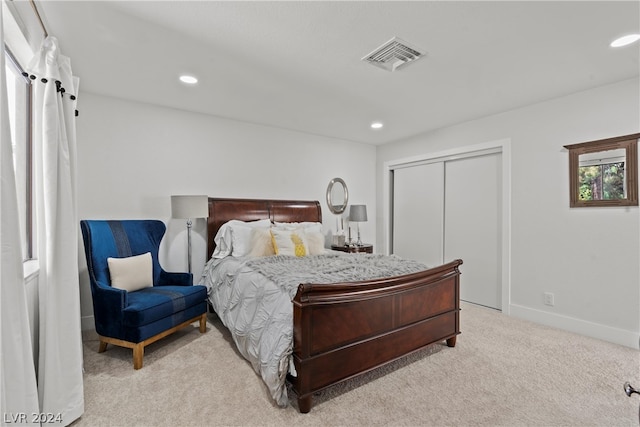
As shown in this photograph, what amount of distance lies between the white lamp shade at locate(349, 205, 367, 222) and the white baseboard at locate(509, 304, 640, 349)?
2.25 meters

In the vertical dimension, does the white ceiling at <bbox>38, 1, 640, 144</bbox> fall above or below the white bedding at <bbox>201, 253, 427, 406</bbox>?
above

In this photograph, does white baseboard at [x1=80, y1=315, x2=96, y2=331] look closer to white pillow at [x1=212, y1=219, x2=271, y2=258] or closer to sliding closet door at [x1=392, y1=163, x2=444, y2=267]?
white pillow at [x1=212, y1=219, x2=271, y2=258]

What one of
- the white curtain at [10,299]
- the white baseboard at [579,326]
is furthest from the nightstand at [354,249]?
the white curtain at [10,299]

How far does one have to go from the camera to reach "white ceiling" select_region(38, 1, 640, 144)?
1.86 metres

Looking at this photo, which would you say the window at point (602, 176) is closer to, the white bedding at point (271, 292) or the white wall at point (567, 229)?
the white wall at point (567, 229)

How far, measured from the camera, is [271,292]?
89.6 inches

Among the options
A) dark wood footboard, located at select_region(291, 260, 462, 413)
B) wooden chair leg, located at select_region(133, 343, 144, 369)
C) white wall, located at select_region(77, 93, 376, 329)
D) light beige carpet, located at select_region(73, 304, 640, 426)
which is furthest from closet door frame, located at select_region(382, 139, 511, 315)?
wooden chair leg, located at select_region(133, 343, 144, 369)

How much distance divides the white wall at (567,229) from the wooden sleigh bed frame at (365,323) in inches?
51.0

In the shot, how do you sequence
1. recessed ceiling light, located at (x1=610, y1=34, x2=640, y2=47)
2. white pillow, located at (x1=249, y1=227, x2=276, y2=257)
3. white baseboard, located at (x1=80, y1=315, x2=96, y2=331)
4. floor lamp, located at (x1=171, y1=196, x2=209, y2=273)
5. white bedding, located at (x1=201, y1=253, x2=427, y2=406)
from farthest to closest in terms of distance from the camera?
white pillow, located at (x1=249, y1=227, x2=276, y2=257), floor lamp, located at (x1=171, y1=196, x2=209, y2=273), white baseboard, located at (x1=80, y1=315, x2=96, y2=331), recessed ceiling light, located at (x1=610, y1=34, x2=640, y2=47), white bedding, located at (x1=201, y1=253, x2=427, y2=406)

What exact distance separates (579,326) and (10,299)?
4.41 m

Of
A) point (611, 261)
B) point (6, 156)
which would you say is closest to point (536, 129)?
point (611, 261)

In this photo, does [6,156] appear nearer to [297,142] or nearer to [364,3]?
[364,3]

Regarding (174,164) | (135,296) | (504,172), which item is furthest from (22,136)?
(504,172)

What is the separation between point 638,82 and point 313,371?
3.73 m
